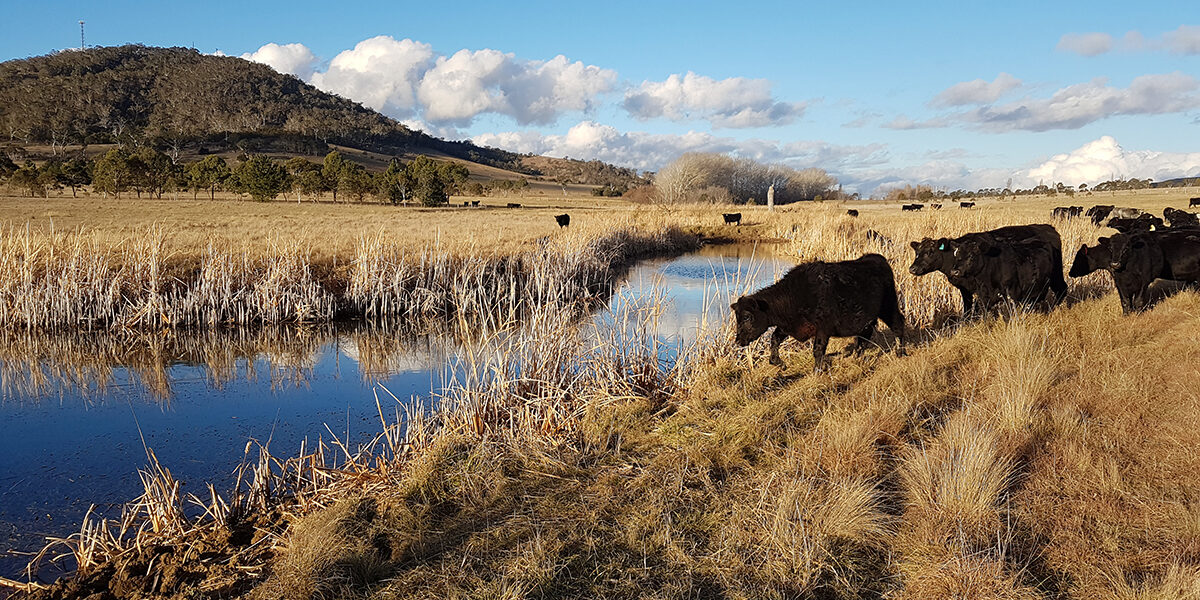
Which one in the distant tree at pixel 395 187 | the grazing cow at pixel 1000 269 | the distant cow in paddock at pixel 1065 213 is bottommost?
the grazing cow at pixel 1000 269

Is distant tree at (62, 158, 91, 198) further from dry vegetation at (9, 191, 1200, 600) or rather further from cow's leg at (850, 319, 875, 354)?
cow's leg at (850, 319, 875, 354)

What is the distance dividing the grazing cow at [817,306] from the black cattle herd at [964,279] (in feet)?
0.04

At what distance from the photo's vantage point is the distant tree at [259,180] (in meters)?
62.0

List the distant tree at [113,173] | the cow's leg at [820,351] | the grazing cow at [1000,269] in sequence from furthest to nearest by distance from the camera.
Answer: the distant tree at [113,173], the grazing cow at [1000,269], the cow's leg at [820,351]

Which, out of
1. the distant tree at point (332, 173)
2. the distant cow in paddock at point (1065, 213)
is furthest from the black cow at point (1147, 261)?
the distant tree at point (332, 173)

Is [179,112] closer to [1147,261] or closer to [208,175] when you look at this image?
[208,175]

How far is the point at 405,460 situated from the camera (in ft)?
18.6

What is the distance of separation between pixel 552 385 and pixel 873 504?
3363 millimetres

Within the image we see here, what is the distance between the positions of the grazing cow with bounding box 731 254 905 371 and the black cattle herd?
0.04 ft

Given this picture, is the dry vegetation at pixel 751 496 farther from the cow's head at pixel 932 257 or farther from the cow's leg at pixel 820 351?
the cow's head at pixel 932 257

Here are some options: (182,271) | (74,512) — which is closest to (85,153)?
(182,271)

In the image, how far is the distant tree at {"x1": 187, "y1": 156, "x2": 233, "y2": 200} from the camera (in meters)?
68.3

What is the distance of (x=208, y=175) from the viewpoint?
227ft

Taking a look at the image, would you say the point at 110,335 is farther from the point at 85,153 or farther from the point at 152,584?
the point at 85,153
